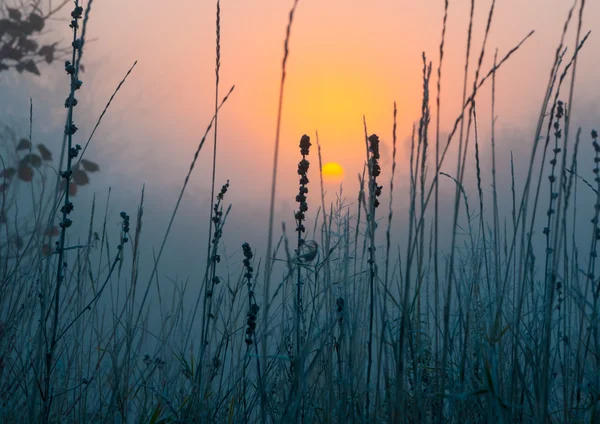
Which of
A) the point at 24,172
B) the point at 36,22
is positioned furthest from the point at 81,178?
the point at 36,22

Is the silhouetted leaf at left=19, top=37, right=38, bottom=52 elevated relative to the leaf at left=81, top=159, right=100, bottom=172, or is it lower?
elevated

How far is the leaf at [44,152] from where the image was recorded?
3997 millimetres

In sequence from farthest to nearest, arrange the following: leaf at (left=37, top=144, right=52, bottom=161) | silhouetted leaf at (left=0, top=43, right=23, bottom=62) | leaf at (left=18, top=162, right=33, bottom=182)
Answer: silhouetted leaf at (left=0, top=43, right=23, bottom=62)
leaf at (left=37, top=144, right=52, bottom=161)
leaf at (left=18, top=162, right=33, bottom=182)

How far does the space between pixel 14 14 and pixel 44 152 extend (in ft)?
3.52

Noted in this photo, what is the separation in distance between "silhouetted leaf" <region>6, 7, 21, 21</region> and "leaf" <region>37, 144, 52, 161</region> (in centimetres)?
99

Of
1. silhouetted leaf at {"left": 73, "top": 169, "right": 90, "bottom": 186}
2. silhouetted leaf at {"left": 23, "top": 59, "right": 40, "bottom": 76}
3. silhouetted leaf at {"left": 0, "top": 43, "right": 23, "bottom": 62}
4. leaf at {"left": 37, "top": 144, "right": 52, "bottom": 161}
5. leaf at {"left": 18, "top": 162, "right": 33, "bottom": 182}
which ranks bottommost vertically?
leaf at {"left": 18, "top": 162, "right": 33, "bottom": 182}

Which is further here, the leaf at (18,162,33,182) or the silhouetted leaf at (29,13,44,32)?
the silhouetted leaf at (29,13,44,32)

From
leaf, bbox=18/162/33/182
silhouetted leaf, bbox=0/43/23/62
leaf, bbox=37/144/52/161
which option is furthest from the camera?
silhouetted leaf, bbox=0/43/23/62

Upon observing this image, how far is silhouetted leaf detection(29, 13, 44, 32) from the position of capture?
4.16 metres

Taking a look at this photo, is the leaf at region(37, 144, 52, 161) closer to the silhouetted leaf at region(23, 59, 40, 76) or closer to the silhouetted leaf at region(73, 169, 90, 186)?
the silhouetted leaf at region(73, 169, 90, 186)

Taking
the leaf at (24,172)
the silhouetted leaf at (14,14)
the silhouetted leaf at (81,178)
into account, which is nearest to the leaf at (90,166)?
the silhouetted leaf at (81,178)

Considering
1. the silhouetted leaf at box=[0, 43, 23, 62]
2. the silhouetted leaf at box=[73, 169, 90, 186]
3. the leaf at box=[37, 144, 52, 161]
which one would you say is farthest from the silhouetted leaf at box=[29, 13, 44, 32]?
the silhouetted leaf at box=[73, 169, 90, 186]

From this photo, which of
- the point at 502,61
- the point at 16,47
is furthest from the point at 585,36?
A: the point at 16,47

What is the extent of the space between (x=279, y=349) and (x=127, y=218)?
674mm
